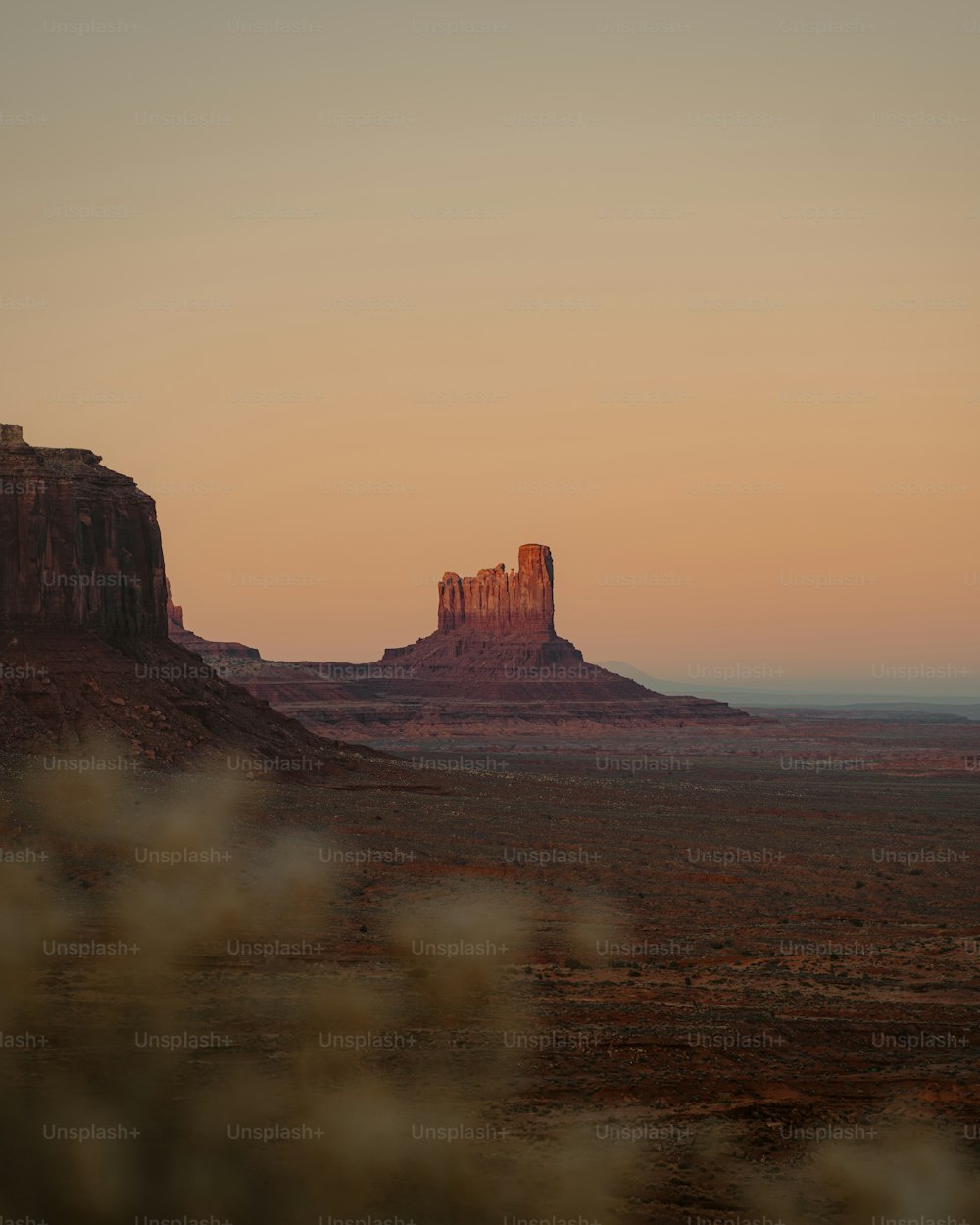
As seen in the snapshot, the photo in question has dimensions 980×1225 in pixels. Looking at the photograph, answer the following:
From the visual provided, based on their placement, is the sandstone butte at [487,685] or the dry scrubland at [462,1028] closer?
the dry scrubland at [462,1028]

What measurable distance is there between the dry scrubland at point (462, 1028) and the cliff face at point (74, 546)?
18.1 meters

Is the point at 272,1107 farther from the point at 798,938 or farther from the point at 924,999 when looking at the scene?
the point at 798,938

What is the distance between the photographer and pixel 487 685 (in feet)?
576

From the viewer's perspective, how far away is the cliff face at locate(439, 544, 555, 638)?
19225 centimetres

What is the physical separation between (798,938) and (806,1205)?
1462 cm

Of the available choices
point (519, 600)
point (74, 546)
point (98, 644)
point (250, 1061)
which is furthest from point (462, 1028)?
point (519, 600)

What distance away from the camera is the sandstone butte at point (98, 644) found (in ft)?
170

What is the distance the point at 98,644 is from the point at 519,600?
138 metres

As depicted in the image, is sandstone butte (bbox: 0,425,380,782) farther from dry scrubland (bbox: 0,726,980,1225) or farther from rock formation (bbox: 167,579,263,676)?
rock formation (bbox: 167,579,263,676)

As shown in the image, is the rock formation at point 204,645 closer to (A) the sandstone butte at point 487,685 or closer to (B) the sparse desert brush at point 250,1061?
(A) the sandstone butte at point 487,685

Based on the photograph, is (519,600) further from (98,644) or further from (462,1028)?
(462,1028)

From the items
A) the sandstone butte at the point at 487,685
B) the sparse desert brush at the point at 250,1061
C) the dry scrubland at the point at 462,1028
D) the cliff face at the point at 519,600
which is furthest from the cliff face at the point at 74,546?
the cliff face at the point at 519,600

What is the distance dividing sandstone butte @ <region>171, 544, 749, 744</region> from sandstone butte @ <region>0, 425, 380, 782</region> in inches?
3009

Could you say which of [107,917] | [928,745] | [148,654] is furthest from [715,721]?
[107,917]
